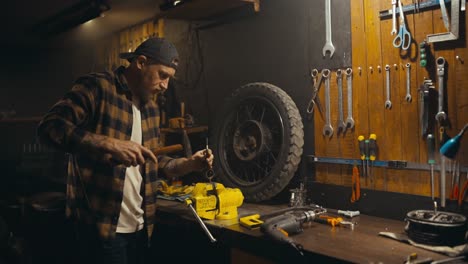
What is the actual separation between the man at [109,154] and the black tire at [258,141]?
49cm

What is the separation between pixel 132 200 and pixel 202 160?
398 millimetres

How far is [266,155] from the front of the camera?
263 cm

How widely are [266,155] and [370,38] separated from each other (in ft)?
2.97

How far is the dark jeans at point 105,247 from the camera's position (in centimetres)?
195

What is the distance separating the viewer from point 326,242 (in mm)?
1753

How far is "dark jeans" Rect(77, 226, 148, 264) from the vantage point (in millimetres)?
1946

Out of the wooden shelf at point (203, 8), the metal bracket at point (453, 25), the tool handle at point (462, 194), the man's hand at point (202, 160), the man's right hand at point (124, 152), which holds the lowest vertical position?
the tool handle at point (462, 194)

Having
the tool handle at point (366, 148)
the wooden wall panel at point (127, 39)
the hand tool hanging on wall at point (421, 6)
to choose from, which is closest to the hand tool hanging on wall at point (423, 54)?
the hand tool hanging on wall at point (421, 6)

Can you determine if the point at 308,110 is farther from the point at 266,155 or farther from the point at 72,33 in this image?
the point at 72,33

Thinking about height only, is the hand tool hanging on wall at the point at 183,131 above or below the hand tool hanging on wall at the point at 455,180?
above

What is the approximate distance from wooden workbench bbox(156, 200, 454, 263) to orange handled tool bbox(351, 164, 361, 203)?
11cm

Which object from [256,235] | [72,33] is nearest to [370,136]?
[256,235]

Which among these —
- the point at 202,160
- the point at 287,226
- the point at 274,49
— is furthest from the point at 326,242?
the point at 274,49

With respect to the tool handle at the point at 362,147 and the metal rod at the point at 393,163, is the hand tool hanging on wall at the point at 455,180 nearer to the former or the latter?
the metal rod at the point at 393,163
